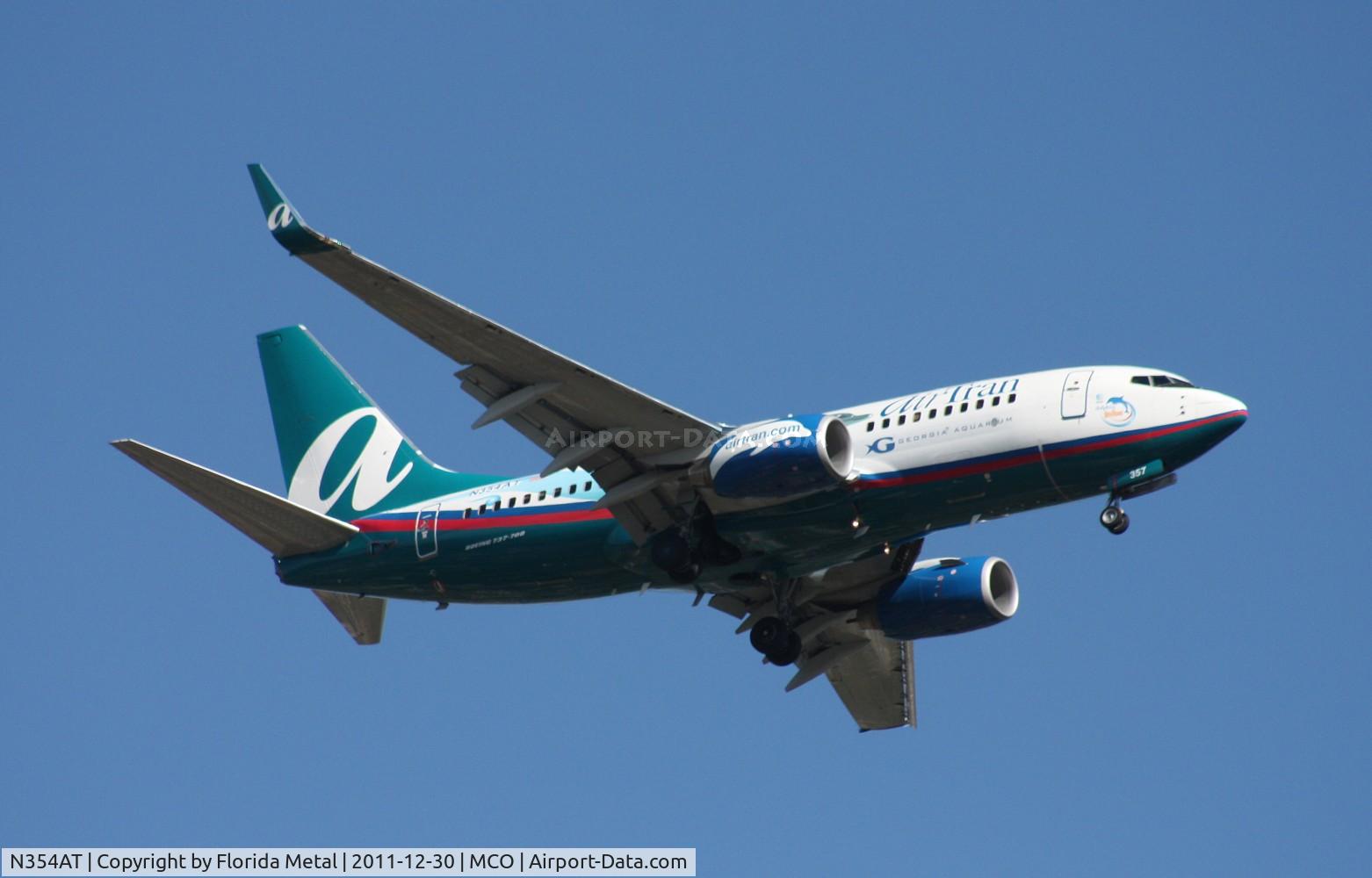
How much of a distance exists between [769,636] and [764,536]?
184 inches

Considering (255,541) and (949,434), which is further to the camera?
(255,541)

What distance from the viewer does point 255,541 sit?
41062 mm

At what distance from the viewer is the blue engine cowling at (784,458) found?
35750 millimetres

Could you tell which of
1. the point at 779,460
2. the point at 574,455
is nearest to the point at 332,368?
the point at 574,455

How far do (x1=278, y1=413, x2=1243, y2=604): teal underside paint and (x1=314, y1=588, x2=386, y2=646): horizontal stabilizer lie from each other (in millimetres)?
2019

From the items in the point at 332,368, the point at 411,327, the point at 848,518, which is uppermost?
the point at 332,368

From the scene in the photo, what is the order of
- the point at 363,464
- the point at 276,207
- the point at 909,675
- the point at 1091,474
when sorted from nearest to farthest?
the point at 276,207 < the point at 1091,474 < the point at 363,464 < the point at 909,675

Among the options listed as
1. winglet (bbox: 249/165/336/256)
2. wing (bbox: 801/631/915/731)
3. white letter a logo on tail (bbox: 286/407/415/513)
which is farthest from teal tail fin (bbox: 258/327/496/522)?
wing (bbox: 801/631/915/731)

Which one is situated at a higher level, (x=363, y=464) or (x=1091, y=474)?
(x=363, y=464)

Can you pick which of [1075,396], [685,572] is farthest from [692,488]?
[1075,396]

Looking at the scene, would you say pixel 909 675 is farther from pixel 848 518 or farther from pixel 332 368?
pixel 332 368

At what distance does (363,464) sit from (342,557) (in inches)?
127

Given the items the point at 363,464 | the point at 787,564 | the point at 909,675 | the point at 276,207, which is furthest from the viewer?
the point at 909,675

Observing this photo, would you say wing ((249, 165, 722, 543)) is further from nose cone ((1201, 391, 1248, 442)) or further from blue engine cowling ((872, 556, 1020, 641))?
nose cone ((1201, 391, 1248, 442))
